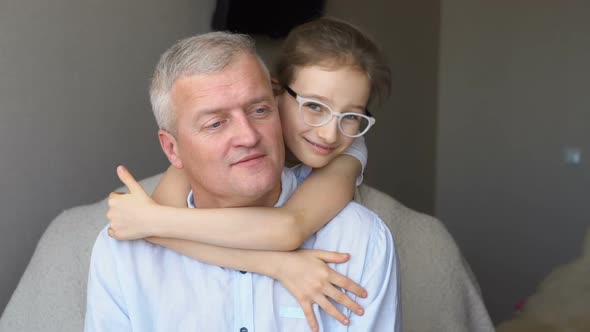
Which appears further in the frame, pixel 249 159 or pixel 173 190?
pixel 173 190

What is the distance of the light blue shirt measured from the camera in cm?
134

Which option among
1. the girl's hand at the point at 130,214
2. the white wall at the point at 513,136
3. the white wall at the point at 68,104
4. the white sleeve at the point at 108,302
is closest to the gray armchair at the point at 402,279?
the white wall at the point at 68,104

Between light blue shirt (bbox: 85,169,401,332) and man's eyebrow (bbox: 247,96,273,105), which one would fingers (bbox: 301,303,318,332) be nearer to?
light blue shirt (bbox: 85,169,401,332)

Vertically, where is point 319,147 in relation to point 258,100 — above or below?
below

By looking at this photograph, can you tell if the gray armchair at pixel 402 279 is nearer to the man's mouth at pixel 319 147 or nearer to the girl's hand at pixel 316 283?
the man's mouth at pixel 319 147

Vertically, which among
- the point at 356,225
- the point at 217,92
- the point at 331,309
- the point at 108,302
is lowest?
the point at 108,302

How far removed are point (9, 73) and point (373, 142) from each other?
6.68 ft

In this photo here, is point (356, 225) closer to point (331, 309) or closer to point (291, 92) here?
point (331, 309)

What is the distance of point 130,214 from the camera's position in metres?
1.34

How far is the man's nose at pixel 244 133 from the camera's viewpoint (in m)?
1.24

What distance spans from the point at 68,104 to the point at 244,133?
3.37 feet

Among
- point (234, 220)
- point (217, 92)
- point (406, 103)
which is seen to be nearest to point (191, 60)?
point (217, 92)

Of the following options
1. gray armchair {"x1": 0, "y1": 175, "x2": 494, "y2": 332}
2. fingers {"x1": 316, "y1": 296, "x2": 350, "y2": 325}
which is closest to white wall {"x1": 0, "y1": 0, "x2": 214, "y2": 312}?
gray armchair {"x1": 0, "y1": 175, "x2": 494, "y2": 332}

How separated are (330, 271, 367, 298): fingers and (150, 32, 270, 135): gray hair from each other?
1.31ft
